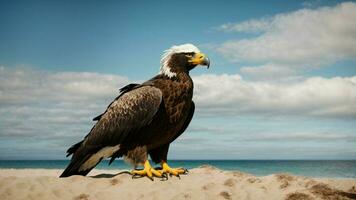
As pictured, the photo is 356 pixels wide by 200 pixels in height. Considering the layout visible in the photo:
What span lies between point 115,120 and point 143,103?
0.73 m

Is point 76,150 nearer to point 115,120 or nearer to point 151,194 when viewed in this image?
point 115,120

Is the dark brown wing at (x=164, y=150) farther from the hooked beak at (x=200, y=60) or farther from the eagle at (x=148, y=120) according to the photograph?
the hooked beak at (x=200, y=60)

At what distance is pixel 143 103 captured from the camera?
7594mm

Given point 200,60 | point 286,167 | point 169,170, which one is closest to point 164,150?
point 169,170

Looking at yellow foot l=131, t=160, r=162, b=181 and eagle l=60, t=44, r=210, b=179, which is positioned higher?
eagle l=60, t=44, r=210, b=179

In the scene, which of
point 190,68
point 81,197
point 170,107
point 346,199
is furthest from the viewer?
point 190,68

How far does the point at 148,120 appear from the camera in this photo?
24.5 feet

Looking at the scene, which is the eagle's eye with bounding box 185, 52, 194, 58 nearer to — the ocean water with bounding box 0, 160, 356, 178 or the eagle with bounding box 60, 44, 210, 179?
the eagle with bounding box 60, 44, 210, 179

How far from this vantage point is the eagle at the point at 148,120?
7578mm

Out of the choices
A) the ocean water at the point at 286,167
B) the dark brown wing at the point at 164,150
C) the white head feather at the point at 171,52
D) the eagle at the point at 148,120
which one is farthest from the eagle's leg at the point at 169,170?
the ocean water at the point at 286,167

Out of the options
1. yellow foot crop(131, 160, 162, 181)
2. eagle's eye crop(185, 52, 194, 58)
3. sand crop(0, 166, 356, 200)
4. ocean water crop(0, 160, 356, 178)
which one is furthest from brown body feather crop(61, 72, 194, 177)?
ocean water crop(0, 160, 356, 178)

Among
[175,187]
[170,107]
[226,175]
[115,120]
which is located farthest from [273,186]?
[115,120]

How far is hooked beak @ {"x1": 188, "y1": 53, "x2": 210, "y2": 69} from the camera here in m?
7.88

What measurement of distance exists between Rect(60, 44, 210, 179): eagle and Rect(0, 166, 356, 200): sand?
0.39 m
